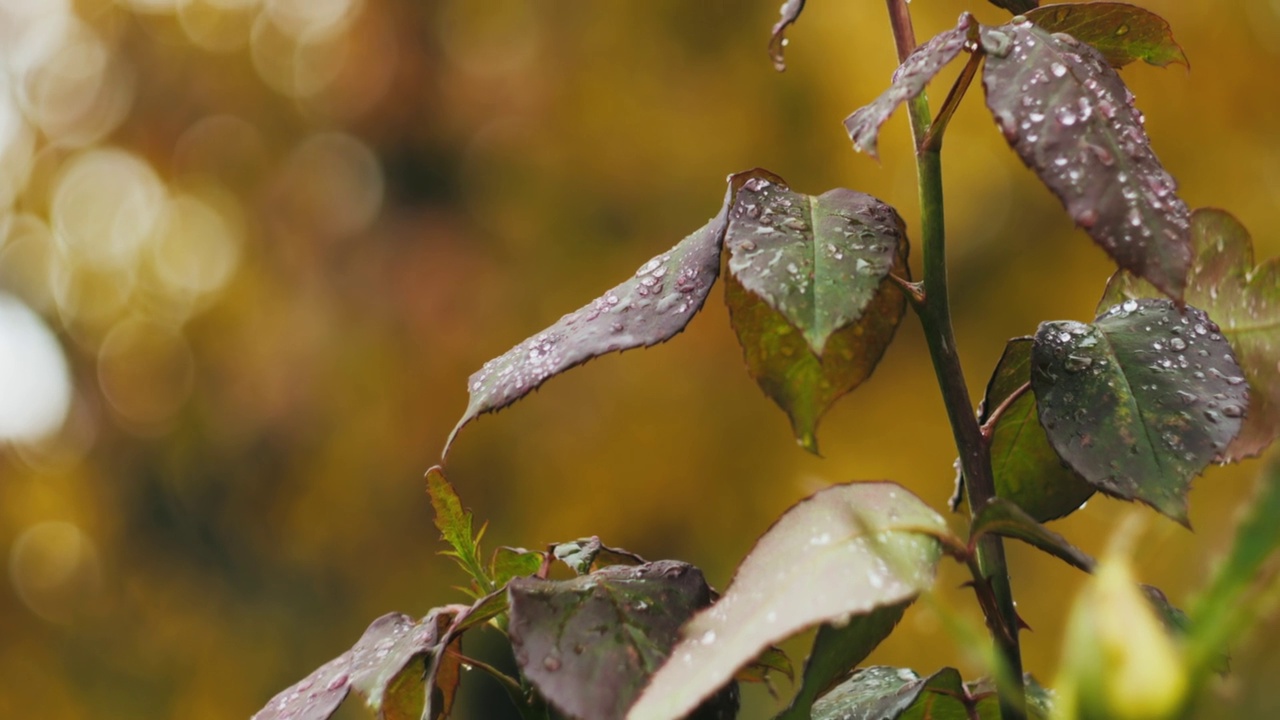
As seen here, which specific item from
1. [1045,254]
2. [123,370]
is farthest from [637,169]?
[123,370]

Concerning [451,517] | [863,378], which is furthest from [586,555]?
[863,378]

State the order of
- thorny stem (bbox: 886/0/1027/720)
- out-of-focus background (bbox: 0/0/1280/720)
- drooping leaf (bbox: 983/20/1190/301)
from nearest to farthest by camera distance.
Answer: drooping leaf (bbox: 983/20/1190/301) → thorny stem (bbox: 886/0/1027/720) → out-of-focus background (bbox: 0/0/1280/720)

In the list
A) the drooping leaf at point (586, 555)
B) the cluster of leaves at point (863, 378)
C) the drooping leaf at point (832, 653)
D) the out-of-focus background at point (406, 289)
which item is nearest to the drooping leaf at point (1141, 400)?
the cluster of leaves at point (863, 378)

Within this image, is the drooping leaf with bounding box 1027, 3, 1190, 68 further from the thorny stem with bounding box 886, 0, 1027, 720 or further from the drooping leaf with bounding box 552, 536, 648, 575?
the drooping leaf with bounding box 552, 536, 648, 575

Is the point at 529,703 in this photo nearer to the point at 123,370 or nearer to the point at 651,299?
the point at 651,299

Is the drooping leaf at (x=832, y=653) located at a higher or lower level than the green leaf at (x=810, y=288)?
lower

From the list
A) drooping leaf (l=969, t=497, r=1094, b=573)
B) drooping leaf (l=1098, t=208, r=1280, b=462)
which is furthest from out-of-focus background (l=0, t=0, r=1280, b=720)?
drooping leaf (l=969, t=497, r=1094, b=573)

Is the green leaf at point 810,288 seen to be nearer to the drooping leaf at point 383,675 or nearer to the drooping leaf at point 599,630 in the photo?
the drooping leaf at point 599,630

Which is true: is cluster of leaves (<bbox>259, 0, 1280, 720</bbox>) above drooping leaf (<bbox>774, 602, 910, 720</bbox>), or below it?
above
